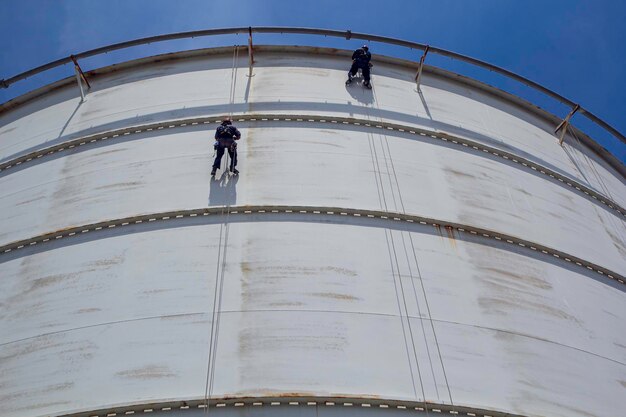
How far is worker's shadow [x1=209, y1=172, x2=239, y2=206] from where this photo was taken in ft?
26.3

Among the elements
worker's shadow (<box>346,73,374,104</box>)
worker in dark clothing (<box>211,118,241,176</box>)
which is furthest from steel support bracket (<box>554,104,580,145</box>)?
worker in dark clothing (<box>211,118,241,176</box>)

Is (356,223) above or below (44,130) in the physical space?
→ below

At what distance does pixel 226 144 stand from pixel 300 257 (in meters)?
2.01

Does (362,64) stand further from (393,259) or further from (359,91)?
(393,259)

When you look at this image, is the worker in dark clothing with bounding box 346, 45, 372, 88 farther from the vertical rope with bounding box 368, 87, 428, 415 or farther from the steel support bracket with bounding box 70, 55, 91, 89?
the steel support bracket with bounding box 70, 55, 91, 89

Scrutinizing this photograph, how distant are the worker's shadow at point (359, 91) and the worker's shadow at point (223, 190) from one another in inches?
113

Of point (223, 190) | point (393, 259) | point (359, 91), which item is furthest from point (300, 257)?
point (359, 91)

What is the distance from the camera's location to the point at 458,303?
284 inches

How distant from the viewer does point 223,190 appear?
819cm

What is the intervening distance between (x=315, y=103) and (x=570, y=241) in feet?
13.3

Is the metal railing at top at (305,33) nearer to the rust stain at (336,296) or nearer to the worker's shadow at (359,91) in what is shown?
the worker's shadow at (359,91)

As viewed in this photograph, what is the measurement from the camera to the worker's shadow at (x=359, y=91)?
10.3m

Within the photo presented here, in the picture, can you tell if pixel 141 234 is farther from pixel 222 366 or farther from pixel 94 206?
pixel 222 366

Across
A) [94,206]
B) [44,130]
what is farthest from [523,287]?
[44,130]
